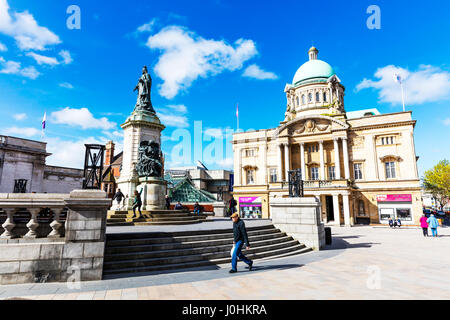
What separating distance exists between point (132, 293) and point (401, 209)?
131 ft

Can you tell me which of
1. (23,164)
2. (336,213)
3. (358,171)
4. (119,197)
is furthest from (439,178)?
(23,164)

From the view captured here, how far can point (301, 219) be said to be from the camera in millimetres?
13195

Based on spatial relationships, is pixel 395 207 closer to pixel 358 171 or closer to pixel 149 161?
pixel 358 171

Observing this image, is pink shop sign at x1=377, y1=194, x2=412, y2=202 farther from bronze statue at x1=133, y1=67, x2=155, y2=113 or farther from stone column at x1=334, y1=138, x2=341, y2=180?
bronze statue at x1=133, y1=67, x2=155, y2=113

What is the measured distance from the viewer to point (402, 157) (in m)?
35.6

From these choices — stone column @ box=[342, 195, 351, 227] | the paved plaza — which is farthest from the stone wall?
stone column @ box=[342, 195, 351, 227]

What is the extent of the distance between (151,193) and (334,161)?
3308 cm

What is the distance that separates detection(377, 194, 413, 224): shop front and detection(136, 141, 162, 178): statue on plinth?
1317 inches

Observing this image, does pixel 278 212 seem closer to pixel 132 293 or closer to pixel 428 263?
pixel 428 263

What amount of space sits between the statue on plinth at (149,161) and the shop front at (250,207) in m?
28.6

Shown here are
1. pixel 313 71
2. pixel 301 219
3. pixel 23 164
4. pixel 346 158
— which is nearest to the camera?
pixel 301 219

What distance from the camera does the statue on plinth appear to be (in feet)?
55.5

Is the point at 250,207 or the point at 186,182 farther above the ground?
the point at 186,182

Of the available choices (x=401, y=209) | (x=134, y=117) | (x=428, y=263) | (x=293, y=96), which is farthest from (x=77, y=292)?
(x=293, y=96)
